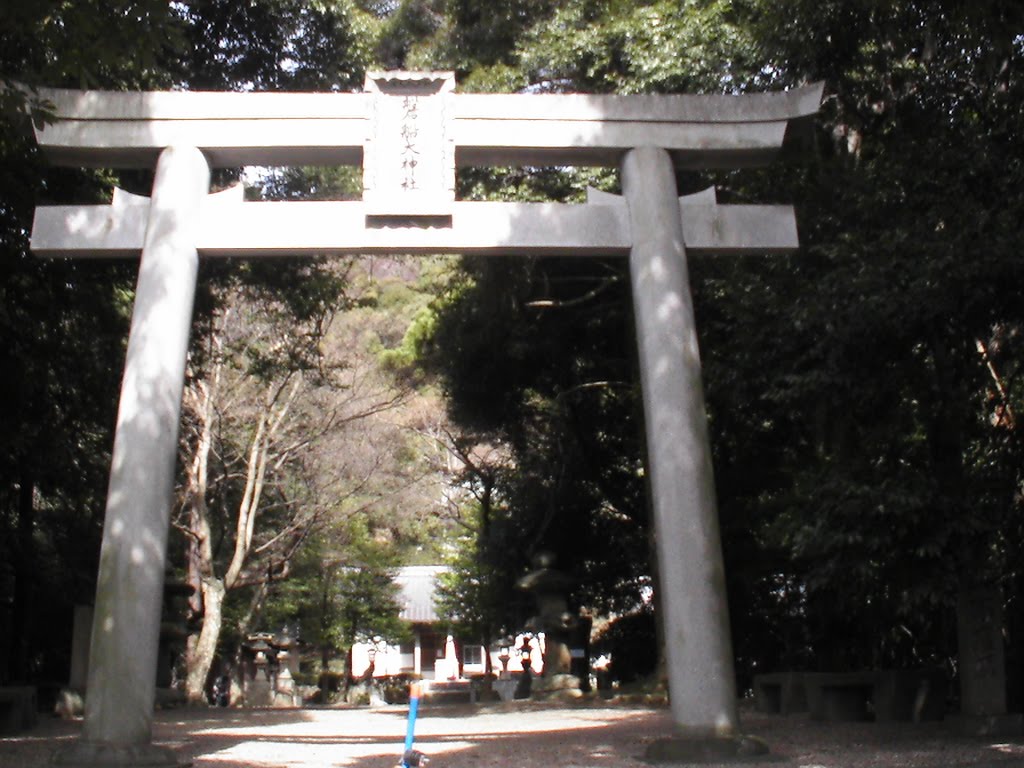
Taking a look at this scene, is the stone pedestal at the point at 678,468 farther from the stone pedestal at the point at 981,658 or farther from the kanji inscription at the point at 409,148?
the stone pedestal at the point at 981,658

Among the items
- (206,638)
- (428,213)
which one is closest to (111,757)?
(428,213)

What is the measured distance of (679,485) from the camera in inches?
294

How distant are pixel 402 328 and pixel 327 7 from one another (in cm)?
1894

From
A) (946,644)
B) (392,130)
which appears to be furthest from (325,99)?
(946,644)

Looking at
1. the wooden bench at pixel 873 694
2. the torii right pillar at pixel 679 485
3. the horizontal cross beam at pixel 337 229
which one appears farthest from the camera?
the wooden bench at pixel 873 694

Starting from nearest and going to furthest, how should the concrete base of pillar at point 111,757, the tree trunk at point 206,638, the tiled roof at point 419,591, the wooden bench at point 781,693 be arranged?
1. the concrete base of pillar at point 111,757
2. the wooden bench at point 781,693
3. the tree trunk at point 206,638
4. the tiled roof at point 419,591

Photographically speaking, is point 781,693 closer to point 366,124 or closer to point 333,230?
point 333,230

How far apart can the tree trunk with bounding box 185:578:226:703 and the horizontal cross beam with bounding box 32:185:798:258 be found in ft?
38.6

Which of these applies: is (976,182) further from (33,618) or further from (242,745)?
(33,618)

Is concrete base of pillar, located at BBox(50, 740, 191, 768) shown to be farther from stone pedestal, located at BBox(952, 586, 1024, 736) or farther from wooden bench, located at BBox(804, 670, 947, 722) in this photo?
wooden bench, located at BBox(804, 670, 947, 722)

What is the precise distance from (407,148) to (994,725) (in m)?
6.16

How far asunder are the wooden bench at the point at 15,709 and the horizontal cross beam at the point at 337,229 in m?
4.36

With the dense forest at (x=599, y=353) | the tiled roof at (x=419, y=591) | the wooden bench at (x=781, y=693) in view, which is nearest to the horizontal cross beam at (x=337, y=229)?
the dense forest at (x=599, y=353)

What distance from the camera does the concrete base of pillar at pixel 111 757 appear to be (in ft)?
22.1
